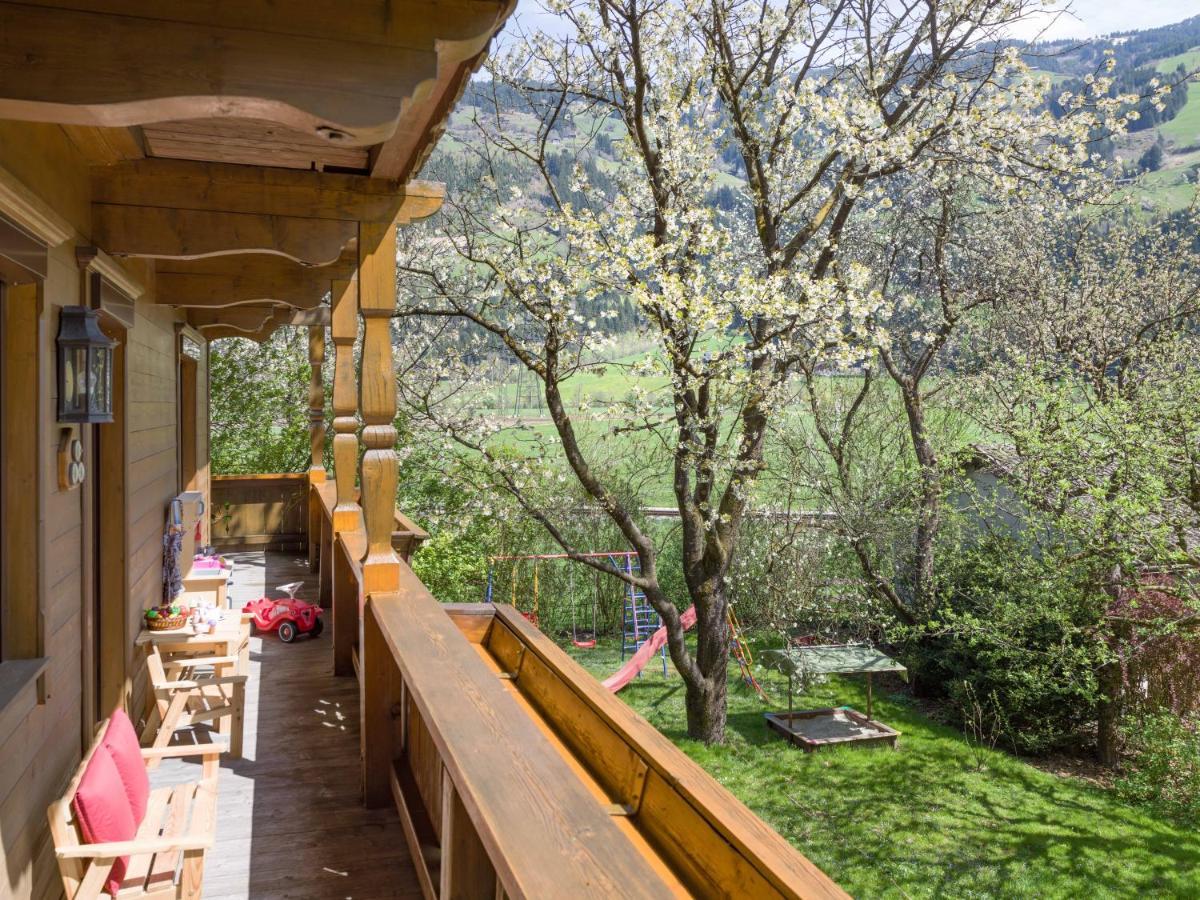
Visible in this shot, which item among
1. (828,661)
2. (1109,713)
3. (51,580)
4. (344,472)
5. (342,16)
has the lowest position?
(1109,713)

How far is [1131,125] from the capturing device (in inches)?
1188

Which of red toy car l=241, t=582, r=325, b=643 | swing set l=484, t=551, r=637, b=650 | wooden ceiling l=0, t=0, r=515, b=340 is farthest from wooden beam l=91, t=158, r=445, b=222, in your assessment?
swing set l=484, t=551, r=637, b=650

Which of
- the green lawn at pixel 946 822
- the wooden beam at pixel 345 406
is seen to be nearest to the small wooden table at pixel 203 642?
the wooden beam at pixel 345 406

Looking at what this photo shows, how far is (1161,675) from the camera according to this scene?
9.66 metres

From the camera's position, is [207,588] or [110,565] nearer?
[110,565]

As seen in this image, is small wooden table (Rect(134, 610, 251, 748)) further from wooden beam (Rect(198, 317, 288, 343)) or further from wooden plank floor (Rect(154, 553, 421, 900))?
wooden beam (Rect(198, 317, 288, 343))

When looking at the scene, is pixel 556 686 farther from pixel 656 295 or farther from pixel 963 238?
pixel 963 238

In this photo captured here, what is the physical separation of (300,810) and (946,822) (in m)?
7.25

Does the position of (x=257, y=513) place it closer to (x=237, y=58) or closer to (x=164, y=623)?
(x=164, y=623)

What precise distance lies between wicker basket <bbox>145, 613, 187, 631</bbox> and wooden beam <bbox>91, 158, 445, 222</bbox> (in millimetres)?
2238

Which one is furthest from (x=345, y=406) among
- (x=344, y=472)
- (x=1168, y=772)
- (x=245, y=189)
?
(x=1168, y=772)

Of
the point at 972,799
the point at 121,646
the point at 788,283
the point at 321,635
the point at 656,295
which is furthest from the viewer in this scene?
the point at 972,799

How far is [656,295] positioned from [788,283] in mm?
1882

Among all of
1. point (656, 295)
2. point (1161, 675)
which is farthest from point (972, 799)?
point (656, 295)
